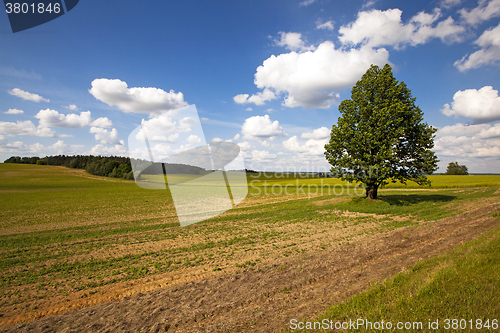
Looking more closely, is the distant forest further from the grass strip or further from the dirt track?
the grass strip

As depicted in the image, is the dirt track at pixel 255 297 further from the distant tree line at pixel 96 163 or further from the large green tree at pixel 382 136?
the distant tree line at pixel 96 163

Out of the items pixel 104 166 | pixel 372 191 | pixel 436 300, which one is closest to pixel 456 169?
pixel 372 191

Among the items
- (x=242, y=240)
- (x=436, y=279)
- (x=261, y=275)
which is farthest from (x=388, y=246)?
(x=242, y=240)

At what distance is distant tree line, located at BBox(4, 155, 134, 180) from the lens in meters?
91.5

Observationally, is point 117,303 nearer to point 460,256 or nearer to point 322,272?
point 322,272

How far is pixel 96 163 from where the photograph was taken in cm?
10450

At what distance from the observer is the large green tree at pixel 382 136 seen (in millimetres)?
20391

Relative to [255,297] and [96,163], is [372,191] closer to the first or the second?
[255,297]

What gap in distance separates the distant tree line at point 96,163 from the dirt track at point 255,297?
63981 millimetres

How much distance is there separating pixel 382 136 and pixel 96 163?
12010 cm

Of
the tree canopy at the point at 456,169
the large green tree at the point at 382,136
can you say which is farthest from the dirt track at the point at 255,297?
the tree canopy at the point at 456,169

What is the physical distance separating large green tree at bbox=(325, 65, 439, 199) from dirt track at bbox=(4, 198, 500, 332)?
498 inches

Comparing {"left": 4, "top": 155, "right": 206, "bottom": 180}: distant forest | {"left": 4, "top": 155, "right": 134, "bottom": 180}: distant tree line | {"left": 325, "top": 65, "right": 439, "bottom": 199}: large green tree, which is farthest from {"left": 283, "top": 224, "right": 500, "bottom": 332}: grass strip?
{"left": 4, "top": 155, "right": 134, "bottom": 180}: distant tree line

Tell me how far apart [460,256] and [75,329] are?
34.4ft
